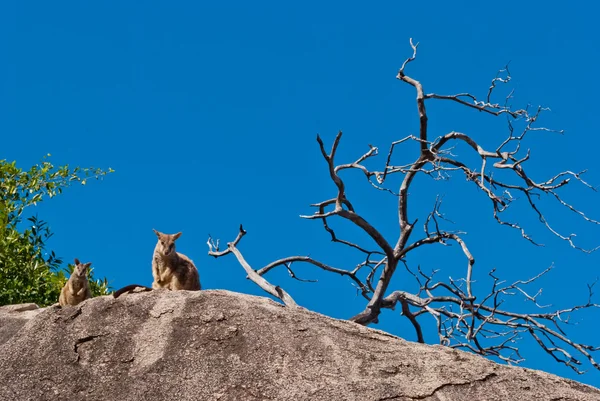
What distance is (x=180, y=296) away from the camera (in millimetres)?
7328

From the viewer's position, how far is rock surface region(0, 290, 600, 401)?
21.1 feet

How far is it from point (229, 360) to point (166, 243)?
400cm

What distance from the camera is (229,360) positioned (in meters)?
6.61

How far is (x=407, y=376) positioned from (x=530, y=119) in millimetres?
9485

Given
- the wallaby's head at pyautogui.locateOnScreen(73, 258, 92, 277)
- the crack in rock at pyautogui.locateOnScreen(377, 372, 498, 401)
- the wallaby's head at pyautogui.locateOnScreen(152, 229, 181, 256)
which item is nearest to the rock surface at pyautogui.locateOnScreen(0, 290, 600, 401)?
the crack in rock at pyautogui.locateOnScreen(377, 372, 498, 401)

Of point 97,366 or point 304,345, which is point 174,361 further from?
point 304,345

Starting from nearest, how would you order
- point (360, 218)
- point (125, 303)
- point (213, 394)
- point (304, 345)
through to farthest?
point (213, 394), point (304, 345), point (125, 303), point (360, 218)

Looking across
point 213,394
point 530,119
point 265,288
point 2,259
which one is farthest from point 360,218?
point 213,394

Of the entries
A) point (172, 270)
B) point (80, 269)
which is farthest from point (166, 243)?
point (80, 269)

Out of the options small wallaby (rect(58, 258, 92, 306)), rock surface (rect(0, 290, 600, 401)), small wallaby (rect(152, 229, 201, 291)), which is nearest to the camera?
rock surface (rect(0, 290, 600, 401))

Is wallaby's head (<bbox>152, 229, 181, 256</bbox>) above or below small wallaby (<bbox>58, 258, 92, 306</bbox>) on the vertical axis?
above

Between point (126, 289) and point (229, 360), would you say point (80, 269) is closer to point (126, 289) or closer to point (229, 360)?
point (126, 289)

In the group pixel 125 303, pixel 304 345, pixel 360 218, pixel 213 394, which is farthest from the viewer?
pixel 360 218

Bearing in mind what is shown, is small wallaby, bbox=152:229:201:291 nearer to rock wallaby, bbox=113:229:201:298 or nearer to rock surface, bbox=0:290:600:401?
rock wallaby, bbox=113:229:201:298
